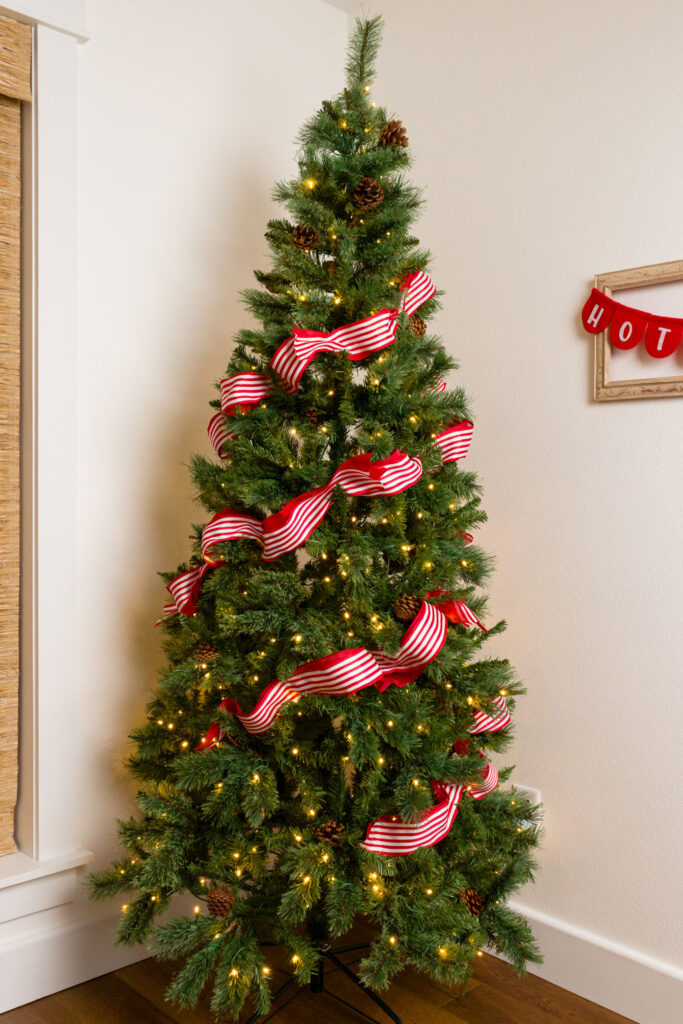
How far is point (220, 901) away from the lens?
5.26ft

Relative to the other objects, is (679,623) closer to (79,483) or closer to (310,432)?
(310,432)

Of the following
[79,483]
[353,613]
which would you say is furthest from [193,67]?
[353,613]

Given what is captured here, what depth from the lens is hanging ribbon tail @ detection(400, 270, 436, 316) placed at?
1743 mm

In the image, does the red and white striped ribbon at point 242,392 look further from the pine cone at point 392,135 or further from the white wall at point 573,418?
the white wall at point 573,418

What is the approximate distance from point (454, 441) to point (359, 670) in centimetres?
54

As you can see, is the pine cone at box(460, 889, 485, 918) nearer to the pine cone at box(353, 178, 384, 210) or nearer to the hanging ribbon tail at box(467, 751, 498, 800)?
the hanging ribbon tail at box(467, 751, 498, 800)

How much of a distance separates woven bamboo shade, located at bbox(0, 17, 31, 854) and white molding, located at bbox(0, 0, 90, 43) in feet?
0.13

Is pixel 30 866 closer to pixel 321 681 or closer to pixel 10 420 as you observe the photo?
pixel 321 681

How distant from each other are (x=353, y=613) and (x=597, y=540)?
74 centimetres

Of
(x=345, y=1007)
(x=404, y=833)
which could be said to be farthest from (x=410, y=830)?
(x=345, y=1007)

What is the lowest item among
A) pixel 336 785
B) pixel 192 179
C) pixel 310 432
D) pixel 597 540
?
pixel 336 785

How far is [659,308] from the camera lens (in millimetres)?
1896

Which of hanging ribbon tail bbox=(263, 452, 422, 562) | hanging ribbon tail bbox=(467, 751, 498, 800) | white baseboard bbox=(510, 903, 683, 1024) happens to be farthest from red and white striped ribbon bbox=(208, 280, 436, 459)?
white baseboard bbox=(510, 903, 683, 1024)

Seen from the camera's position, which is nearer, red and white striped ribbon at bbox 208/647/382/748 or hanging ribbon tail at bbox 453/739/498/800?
red and white striped ribbon at bbox 208/647/382/748
